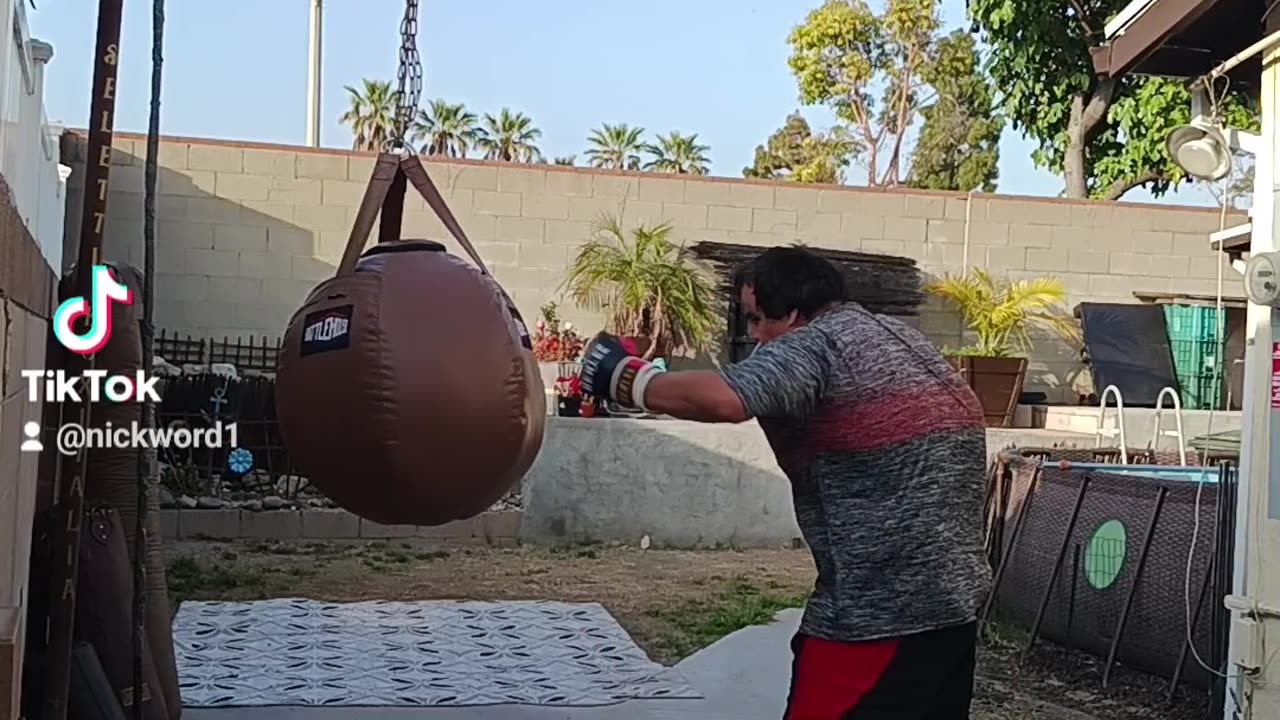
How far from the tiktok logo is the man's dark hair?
5.85 ft

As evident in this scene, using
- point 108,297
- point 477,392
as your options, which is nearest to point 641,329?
point 108,297

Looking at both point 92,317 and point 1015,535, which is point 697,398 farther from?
point 1015,535

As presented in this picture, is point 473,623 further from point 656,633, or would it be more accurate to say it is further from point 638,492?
point 638,492

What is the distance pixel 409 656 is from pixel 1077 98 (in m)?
13.3

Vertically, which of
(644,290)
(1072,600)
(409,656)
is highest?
(644,290)

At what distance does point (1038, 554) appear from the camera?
236 inches

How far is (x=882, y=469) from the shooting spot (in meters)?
2.58

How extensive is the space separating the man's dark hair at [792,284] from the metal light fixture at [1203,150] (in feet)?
6.97

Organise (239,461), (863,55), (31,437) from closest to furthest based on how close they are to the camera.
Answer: (31,437) → (239,461) → (863,55)

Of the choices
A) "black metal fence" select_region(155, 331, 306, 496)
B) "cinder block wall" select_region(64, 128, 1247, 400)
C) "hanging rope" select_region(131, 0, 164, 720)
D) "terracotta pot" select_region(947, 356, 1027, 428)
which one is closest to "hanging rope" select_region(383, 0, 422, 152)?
"hanging rope" select_region(131, 0, 164, 720)

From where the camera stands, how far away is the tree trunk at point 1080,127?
53.7 ft

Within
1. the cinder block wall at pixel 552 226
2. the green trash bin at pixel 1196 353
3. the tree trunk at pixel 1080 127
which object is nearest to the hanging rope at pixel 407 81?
the cinder block wall at pixel 552 226

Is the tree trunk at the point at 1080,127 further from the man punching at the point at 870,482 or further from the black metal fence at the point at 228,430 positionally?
the man punching at the point at 870,482

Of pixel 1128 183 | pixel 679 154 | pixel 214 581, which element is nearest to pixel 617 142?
pixel 679 154
